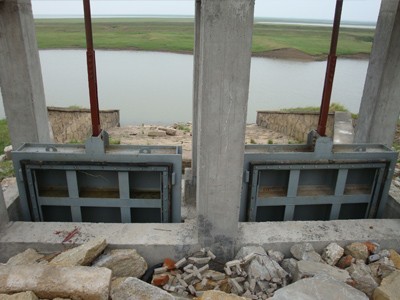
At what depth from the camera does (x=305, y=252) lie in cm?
352

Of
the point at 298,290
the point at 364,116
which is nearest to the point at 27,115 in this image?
the point at 298,290

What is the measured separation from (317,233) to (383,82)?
2.61 meters

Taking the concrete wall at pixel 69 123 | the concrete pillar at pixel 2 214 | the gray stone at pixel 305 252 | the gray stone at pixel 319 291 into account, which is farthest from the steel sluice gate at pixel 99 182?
the concrete wall at pixel 69 123

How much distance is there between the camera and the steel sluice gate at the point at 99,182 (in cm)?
386

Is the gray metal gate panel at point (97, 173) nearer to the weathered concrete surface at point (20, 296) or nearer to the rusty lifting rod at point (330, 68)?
the weathered concrete surface at point (20, 296)

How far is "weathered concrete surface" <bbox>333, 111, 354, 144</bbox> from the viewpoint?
10570 millimetres

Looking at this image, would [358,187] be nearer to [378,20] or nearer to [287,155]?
[287,155]

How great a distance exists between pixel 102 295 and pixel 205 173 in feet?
4.58

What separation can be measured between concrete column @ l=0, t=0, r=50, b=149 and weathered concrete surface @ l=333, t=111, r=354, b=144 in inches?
335

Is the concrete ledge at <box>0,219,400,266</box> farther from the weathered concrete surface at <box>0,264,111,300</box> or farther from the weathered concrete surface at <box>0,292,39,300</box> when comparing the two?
the weathered concrete surface at <box>0,292,39,300</box>

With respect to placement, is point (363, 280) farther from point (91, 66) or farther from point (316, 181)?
point (91, 66)

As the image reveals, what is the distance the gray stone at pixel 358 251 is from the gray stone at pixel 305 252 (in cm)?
38

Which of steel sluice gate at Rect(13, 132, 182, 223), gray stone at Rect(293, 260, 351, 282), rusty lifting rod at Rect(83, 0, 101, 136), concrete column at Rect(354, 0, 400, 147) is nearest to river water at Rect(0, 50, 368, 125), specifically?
concrete column at Rect(354, 0, 400, 147)

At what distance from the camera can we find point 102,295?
2717mm
